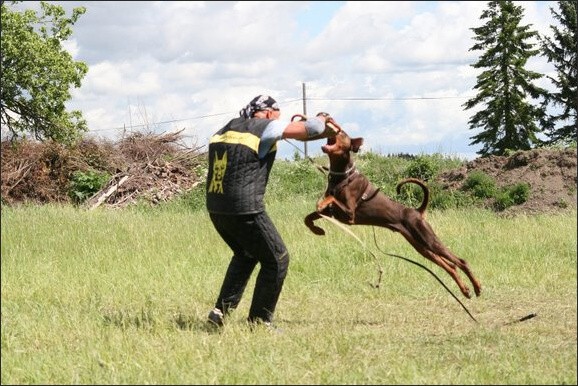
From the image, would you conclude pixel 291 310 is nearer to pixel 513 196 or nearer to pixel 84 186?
pixel 513 196

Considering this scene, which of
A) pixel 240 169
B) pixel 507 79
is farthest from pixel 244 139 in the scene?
pixel 507 79

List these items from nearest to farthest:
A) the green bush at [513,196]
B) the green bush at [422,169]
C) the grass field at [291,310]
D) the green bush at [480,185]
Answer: the grass field at [291,310], the green bush at [513,196], the green bush at [480,185], the green bush at [422,169]

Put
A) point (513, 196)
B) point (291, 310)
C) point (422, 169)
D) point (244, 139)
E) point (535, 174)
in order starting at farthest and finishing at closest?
point (422, 169), point (535, 174), point (513, 196), point (291, 310), point (244, 139)

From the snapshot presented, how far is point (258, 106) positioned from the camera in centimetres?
719

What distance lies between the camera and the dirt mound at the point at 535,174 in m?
15.4

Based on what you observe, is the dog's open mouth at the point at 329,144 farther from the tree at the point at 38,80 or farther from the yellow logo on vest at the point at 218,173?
the tree at the point at 38,80

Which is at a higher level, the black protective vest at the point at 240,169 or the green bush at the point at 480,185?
the black protective vest at the point at 240,169

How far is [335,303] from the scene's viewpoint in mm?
8719

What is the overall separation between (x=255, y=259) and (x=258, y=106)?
132cm

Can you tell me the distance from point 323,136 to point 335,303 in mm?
2451

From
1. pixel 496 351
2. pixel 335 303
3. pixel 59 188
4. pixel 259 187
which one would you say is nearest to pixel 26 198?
pixel 59 188

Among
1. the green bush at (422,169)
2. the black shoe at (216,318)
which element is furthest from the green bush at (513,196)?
the black shoe at (216,318)

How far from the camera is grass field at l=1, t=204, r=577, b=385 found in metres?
5.70

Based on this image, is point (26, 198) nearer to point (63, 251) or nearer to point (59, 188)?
point (59, 188)
